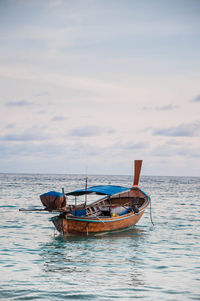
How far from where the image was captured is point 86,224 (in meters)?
20.4

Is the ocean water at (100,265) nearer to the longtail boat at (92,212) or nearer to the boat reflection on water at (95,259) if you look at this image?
the boat reflection on water at (95,259)

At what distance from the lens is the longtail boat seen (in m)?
19.0

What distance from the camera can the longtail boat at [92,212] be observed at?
1897 cm

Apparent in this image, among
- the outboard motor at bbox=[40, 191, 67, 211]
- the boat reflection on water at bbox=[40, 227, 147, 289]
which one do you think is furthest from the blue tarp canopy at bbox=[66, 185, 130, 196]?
the outboard motor at bbox=[40, 191, 67, 211]

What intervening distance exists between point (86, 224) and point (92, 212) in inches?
153

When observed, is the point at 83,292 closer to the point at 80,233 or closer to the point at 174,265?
the point at 174,265

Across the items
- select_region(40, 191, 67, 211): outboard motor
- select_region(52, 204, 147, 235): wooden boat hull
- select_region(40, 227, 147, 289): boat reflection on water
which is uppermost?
select_region(40, 191, 67, 211): outboard motor

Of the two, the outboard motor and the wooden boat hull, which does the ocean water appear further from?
the outboard motor

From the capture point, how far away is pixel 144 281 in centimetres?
1227

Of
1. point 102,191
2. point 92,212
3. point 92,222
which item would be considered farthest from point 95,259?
point 92,212

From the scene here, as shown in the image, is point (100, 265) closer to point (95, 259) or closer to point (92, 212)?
point (95, 259)

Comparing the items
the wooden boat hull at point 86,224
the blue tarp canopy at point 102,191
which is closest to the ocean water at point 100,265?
the wooden boat hull at point 86,224

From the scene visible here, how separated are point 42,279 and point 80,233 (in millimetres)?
8180

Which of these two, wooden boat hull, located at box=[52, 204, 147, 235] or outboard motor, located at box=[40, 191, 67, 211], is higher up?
outboard motor, located at box=[40, 191, 67, 211]
